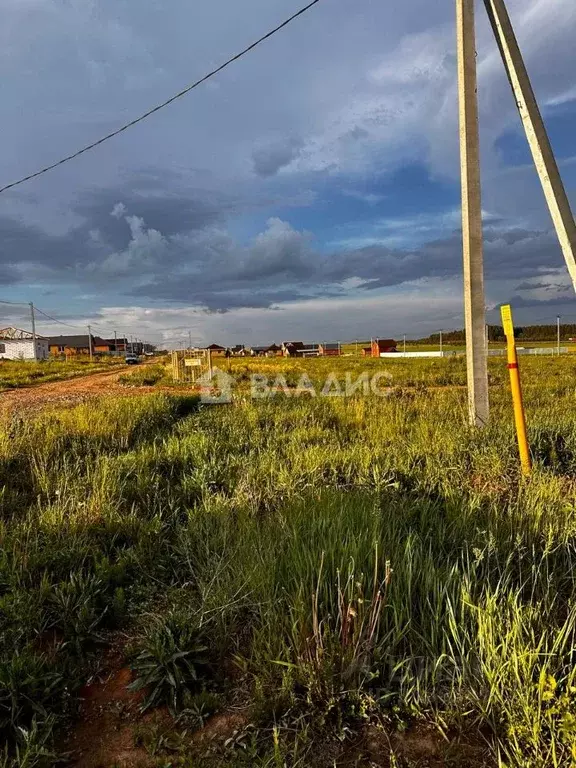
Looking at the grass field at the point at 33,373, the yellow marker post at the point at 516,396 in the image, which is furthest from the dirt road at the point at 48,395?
the yellow marker post at the point at 516,396

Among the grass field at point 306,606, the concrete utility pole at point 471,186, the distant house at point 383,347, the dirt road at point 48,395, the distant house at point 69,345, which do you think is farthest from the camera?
the distant house at point 69,345

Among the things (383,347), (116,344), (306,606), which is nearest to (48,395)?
(306,606)

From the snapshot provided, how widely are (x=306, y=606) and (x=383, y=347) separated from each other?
58.3 m

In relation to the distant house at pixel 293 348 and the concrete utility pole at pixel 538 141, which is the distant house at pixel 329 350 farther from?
the concrete utility pole at pixel 538 141

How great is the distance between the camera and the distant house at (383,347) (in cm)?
5484

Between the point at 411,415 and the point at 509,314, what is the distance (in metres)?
3.48

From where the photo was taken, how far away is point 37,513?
12.3 ft

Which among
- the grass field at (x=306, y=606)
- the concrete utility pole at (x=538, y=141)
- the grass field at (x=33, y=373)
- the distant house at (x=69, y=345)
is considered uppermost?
the distant house at (x=69, y=345)

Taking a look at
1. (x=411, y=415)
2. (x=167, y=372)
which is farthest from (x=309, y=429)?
(x=167, y=372)

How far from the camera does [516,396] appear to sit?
4340mm

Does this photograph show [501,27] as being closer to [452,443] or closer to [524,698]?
[452,443]

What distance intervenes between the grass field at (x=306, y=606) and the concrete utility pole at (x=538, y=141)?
6.29ft

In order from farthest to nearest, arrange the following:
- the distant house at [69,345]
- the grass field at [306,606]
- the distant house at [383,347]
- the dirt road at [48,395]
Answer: the distant house at [69,345], the distant house at [383,347], the dirt road at [48,395], the grass field at [306,606]

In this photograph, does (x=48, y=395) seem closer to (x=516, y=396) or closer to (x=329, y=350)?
(x=516, y=396)
